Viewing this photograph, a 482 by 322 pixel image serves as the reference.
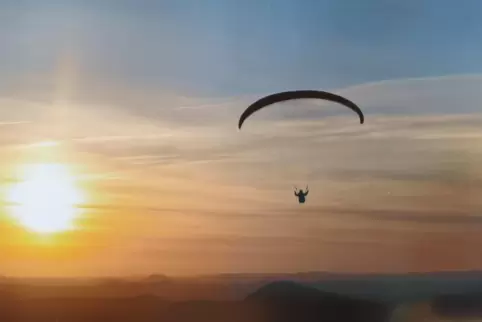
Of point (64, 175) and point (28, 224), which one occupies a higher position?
point (64, 175)

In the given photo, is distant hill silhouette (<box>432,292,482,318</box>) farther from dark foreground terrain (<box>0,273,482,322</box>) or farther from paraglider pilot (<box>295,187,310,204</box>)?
paraglider pilot (<box>295,187,310,204</box>)

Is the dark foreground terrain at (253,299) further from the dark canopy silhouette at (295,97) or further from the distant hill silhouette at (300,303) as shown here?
the dark canopy silhouette at (295,97)

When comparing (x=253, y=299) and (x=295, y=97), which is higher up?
(x=295, y=97)

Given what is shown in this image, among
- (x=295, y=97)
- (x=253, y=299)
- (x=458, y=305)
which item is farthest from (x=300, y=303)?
(x=295, y=97)

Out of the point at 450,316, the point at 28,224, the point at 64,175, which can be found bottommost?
the point at 450,316

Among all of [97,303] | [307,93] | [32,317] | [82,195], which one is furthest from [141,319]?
[307,93]

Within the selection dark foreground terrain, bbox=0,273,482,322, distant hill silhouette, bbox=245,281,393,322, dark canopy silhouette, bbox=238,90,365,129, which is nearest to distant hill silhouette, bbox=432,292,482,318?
dark foreground terrain, bbox=0,273,482,322

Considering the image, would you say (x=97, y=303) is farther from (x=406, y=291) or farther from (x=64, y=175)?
(x=406, y=291)

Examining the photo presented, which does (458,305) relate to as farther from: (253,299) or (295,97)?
(295,97)
